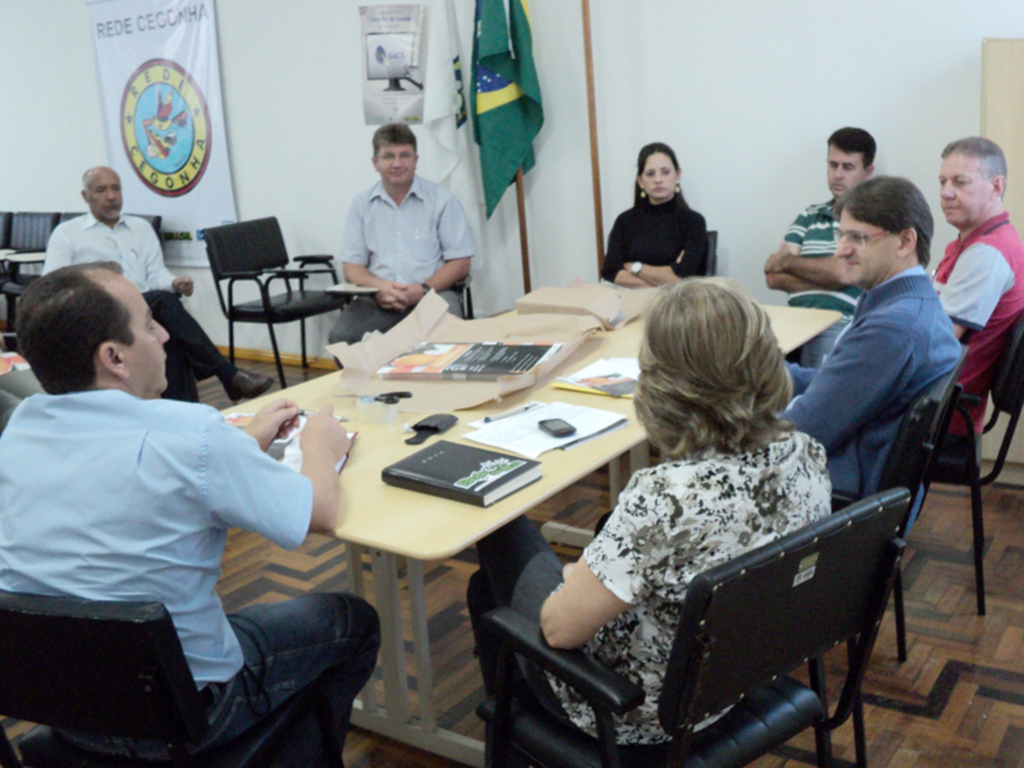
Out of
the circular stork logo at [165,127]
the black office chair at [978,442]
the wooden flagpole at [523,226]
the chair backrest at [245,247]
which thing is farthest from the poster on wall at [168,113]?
the black office chair at [978,442]

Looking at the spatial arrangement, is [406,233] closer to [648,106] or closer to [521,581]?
[648,106]

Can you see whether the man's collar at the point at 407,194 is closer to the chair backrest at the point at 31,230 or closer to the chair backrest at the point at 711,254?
the chair backrest at the point at 711,254

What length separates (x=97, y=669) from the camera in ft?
4.20

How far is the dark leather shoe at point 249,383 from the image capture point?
4.40 m

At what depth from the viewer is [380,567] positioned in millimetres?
2039

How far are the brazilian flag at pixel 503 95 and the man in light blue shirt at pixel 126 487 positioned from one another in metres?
3.17

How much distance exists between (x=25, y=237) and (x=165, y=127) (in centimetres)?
162

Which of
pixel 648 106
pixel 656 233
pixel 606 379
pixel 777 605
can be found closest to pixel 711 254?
pixel 656 233

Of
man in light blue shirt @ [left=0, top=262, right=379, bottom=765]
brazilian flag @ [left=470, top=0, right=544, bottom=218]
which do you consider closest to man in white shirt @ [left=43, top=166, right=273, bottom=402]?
brazilian flag @ [left=470, top=0, right=544, bottom=218]

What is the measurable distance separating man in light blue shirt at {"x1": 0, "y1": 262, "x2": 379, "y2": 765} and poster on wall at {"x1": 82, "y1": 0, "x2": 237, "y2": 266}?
4.65 metres

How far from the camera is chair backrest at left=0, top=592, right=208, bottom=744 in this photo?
4.05 ft

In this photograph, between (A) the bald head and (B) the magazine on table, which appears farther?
(A) the bald head

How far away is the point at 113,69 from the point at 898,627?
5960 millimetres

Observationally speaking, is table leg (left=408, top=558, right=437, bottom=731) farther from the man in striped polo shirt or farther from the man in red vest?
the man in striped polo shirt
